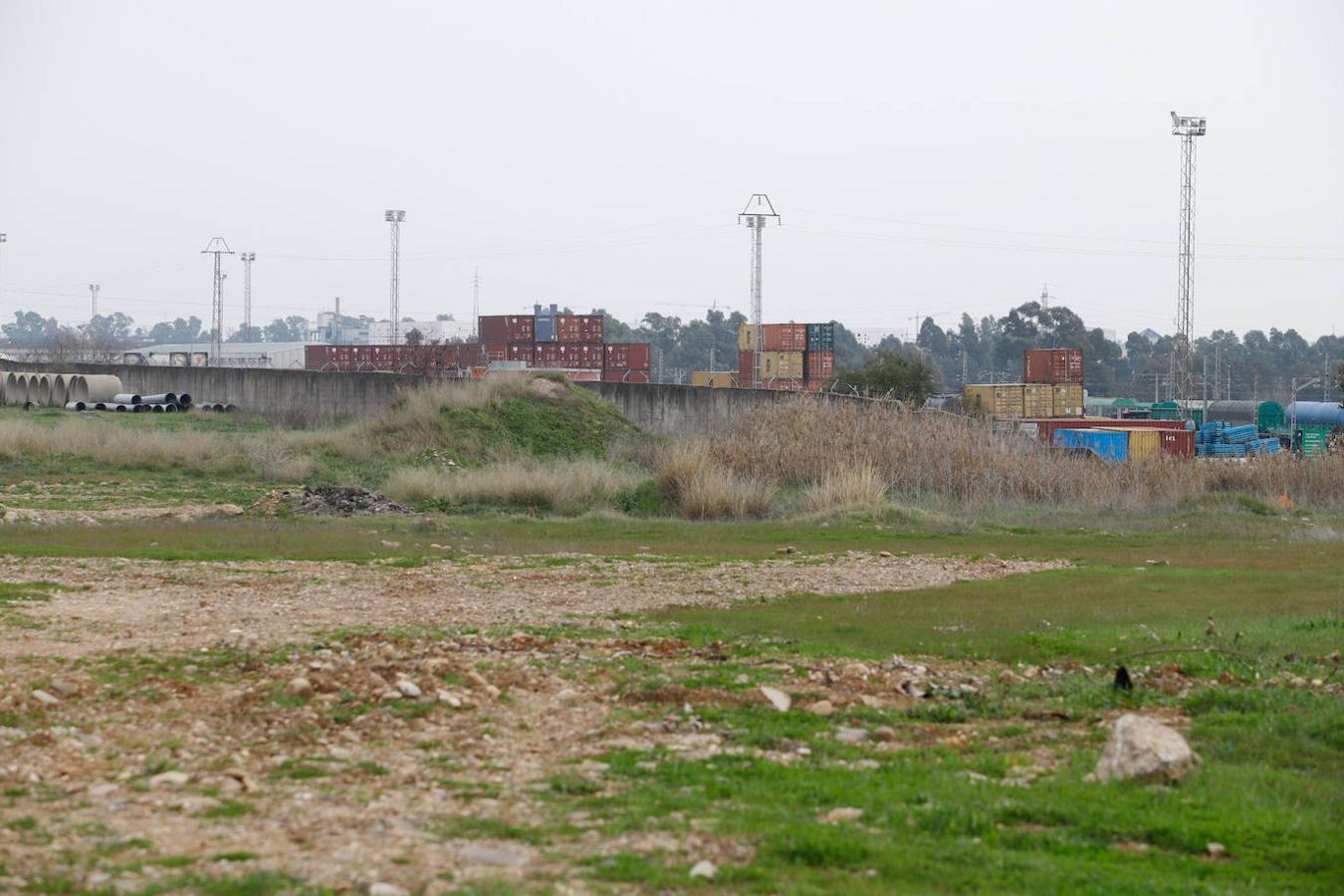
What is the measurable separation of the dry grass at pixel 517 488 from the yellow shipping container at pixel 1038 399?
45.1m

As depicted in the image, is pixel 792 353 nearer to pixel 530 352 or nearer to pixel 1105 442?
pixel 530 352

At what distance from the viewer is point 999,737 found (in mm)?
9000

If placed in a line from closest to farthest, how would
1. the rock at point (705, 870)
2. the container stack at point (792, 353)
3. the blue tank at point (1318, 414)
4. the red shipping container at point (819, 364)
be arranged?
1. the rock at point (705, 870)
2. the blue tank at point (1318, 414)
3. the container stack at point (792, 353)
4. the red shipping container at point (819, 364)

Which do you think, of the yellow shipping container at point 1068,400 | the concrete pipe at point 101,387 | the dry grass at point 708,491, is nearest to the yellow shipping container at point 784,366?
the yellow shipping container at point 1068,400

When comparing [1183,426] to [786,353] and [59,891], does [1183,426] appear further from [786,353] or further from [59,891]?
[59,891]

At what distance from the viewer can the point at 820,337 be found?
86.4 metres

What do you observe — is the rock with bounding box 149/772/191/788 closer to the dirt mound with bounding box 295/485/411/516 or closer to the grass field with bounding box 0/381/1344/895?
the grass field with bounding box 0/381/1344/895

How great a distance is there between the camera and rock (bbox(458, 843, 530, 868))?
20.2 ft

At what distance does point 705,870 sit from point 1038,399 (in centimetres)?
6998

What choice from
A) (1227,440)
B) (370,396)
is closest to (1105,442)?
(1227,440)

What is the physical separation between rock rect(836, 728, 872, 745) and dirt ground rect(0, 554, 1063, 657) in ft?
17.1

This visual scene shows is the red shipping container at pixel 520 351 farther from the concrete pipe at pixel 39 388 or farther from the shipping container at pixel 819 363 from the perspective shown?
the concrete pipe at pixel 39 388

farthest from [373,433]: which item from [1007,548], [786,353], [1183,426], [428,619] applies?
[786,353]

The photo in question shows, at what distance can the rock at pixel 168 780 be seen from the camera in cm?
743
